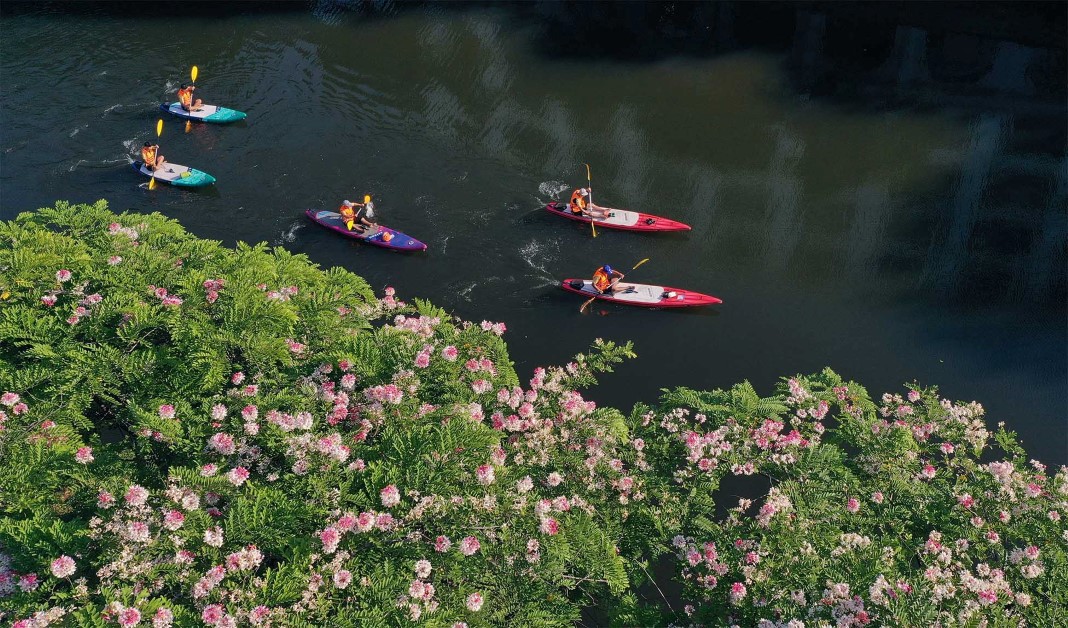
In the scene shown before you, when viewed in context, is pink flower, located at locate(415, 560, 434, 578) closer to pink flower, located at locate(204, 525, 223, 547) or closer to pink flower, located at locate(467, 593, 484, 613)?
pink flower, located at locate(467, 593, 484, 613)

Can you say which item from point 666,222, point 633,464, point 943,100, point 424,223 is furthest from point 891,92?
point 633,464

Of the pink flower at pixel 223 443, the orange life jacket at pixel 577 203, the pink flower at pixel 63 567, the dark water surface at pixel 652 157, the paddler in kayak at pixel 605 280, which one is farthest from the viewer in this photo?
the orange life jacket at pixel 577 203

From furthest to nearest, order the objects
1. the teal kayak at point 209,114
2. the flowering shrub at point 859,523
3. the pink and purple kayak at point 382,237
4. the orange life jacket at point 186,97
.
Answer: the teal kayak at point 209,114 < the orange life jacket at point 186,97 < the pink and purple kayak at point 382,237 < the flowering shrub at point 859,523

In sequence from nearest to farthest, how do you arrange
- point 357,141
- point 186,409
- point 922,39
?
point 186,409 < point 357,141 < point 922,39

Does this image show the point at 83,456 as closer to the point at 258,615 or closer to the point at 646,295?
the point at 258,615

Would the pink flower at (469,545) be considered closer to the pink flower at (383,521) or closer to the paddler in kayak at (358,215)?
the pink flower at (383,521)

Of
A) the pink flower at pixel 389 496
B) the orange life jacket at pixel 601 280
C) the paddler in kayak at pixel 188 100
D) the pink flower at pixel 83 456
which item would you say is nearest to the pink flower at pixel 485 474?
the pink flower at pixel 389 496

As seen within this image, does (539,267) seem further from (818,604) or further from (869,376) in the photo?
(818,604)
